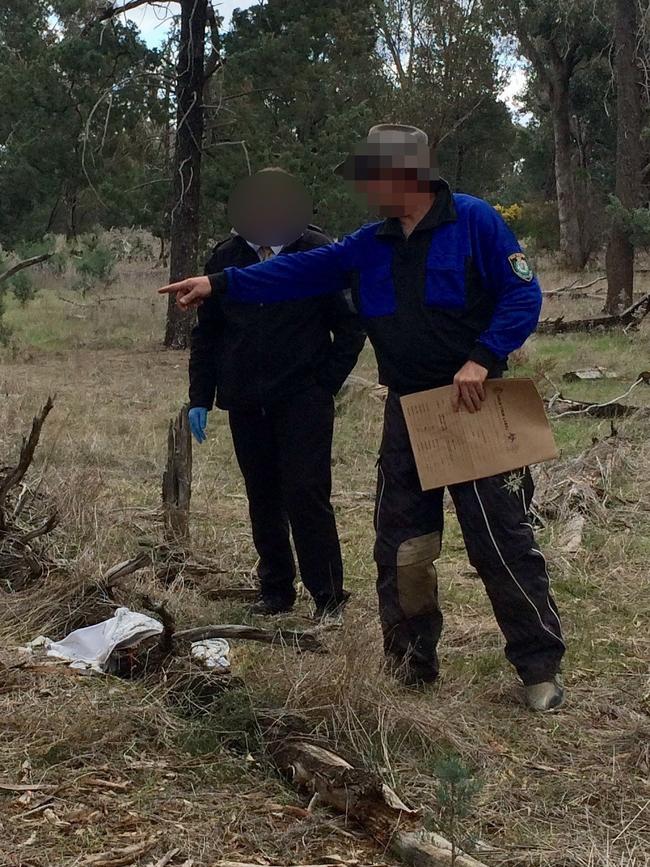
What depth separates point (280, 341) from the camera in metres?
4.11

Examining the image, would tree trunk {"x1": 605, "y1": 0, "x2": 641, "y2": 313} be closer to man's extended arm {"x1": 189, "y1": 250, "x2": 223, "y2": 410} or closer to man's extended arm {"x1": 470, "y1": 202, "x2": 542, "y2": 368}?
man's extended arm {"x1": 189, "y1": 250, "x2": 223, "y2": 410}

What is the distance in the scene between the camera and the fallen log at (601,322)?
47.5ft

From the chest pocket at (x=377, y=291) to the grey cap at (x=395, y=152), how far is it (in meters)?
0.32

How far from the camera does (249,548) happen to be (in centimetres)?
534

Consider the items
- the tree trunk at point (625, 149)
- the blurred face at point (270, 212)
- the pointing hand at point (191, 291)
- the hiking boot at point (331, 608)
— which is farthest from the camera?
the tree trunk at point (625, 149)

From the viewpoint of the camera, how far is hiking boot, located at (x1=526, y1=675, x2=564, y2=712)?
11.1ft

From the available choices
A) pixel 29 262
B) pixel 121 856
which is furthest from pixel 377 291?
pixel 121 856

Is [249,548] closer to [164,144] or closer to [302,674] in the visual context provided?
[302,674]

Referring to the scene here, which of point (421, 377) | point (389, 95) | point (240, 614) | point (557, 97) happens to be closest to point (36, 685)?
point (240, 614)

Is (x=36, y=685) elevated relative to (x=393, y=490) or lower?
lower

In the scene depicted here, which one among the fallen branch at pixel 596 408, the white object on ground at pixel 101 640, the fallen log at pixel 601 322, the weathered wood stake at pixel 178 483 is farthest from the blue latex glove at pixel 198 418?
the fallen log at pixel 601 322

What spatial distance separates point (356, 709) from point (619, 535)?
9.89 ft

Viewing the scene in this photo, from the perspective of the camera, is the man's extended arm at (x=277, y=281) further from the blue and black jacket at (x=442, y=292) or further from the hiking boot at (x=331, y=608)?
the hiking boot at (x=331, y=608)

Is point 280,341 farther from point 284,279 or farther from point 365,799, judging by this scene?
point 365,799
